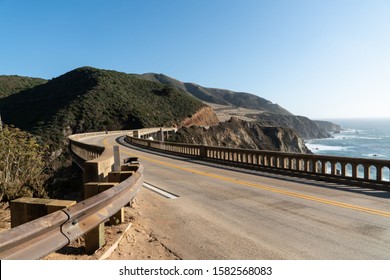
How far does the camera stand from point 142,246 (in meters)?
4.73

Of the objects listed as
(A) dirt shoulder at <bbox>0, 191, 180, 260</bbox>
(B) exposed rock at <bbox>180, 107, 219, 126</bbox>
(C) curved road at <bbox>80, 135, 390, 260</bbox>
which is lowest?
(C) curved road at <bbox>80, 135, 390, 260</bbox>

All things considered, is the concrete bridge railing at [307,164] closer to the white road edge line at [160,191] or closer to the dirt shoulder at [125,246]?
the white road edge line at [160,191]

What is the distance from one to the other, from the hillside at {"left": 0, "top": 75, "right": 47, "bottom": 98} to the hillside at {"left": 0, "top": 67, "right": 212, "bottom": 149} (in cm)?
1603

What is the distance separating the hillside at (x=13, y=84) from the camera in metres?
120

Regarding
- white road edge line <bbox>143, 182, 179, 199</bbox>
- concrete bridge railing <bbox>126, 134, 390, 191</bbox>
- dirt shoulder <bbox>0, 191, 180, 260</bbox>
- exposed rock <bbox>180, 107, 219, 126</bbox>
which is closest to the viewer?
dirt shoulder <bbox>0, 191, 180, 260</bbox>

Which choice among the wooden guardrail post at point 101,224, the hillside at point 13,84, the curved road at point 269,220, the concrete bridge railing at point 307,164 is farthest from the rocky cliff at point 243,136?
the hillside at point 13,84

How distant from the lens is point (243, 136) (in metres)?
93.4

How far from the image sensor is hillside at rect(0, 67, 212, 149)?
73.9m

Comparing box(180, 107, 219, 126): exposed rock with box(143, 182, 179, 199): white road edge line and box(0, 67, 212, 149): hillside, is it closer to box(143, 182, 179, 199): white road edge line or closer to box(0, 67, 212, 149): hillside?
box(0, 67, 212, 149): hillside

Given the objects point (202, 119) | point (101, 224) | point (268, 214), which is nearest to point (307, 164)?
point (268, 214)

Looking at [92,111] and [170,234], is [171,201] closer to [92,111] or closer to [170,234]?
[170,234]

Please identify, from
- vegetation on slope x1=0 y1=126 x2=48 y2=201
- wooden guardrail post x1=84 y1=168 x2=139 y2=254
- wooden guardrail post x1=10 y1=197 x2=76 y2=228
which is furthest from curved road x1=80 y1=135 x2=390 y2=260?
vegetation on slope x1=0 y1=126 x2=48 y2=201

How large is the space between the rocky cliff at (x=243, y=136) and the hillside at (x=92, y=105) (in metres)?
11.1

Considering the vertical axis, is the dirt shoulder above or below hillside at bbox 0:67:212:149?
below
